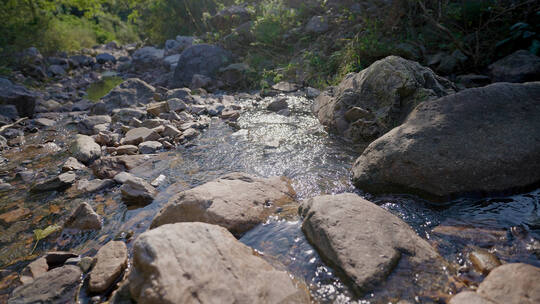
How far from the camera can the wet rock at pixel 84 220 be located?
273 centimetres

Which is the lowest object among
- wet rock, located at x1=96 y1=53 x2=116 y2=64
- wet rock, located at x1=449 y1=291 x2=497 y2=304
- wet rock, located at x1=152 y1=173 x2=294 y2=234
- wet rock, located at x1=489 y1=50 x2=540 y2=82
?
wet rock, located at x1=96 y1=53 x2=116 y2=64

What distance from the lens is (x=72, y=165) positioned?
4.04 metres

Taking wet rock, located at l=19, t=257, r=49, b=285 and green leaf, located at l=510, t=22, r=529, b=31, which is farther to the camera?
green leaf, located at l=510, t=22, r=529, b=31

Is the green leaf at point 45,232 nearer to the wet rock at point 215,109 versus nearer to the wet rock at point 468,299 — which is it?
A: the wet rock at point 468,299

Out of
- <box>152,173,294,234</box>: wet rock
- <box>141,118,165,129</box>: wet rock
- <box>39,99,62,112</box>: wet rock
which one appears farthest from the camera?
<box>39,99,62,112</box>: wet rock

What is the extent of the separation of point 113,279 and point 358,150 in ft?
9.91

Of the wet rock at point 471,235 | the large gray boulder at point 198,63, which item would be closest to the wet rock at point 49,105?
the large gray boulder at point 198,63

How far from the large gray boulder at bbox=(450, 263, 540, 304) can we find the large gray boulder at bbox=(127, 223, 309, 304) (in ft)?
2.92

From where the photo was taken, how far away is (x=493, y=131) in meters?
2.73

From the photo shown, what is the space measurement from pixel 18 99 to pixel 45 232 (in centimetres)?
559

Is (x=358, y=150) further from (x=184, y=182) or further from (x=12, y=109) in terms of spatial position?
(x=12, y=109)

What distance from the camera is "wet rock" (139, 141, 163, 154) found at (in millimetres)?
4539

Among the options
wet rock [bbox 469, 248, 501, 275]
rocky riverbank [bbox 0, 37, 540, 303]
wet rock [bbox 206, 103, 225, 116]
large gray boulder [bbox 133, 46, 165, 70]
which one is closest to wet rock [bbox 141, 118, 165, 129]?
rocky riverbank [bbox 0, 37, 540, 303]

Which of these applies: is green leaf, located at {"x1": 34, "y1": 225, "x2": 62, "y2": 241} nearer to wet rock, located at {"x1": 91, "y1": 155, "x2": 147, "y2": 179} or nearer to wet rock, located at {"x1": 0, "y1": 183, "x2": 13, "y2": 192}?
wet rock, located at {"x1": 91, "y1": 155, "x2": 147, "y2": 179}
